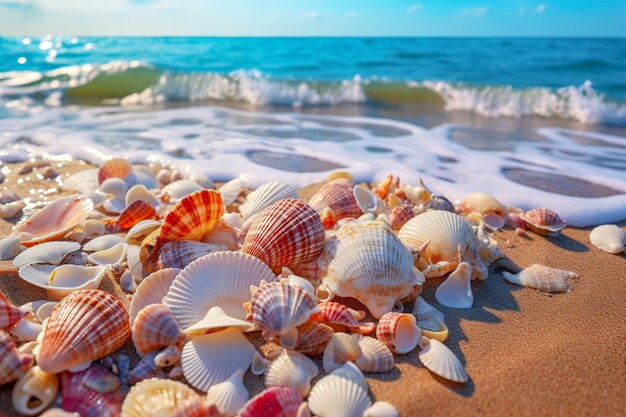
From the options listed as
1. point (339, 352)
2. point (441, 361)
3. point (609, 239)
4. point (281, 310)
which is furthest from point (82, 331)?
point (609, 239)

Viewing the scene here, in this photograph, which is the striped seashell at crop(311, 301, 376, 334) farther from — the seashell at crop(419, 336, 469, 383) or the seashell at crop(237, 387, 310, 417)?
the seashell at crop(237, 387, 310, 417)

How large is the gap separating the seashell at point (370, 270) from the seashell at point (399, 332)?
5.6 inches

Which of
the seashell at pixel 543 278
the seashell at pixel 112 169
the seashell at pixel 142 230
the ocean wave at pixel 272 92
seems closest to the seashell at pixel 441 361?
the seashell at pixel 543 278

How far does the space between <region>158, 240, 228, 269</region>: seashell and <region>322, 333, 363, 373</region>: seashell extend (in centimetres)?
81

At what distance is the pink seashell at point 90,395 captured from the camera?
61.0 inches

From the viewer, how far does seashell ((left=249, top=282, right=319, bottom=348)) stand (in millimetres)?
1726

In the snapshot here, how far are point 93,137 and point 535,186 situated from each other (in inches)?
187

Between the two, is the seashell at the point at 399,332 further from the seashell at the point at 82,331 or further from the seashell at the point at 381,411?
the seashell at the point at 82,331

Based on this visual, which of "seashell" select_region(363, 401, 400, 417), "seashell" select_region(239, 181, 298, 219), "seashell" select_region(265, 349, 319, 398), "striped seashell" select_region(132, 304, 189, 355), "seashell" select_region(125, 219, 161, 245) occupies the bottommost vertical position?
"seashell" select_region(363, 401, 400, 417)

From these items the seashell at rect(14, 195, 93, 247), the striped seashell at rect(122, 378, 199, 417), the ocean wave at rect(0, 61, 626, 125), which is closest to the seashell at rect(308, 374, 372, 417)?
the striped seashell at rect(122, 378, 199, 417)

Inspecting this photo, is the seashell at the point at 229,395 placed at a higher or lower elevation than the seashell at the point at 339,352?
lower

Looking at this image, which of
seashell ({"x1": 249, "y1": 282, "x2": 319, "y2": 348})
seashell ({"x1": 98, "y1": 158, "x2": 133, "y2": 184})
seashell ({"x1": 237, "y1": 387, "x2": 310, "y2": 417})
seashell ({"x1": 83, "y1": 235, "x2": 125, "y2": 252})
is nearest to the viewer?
seashell ({"x1": 237, "y1": 387, "x2": 310, "y2": 417})

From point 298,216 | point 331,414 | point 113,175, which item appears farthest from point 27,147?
point 331,414

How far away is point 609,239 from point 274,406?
252cm
